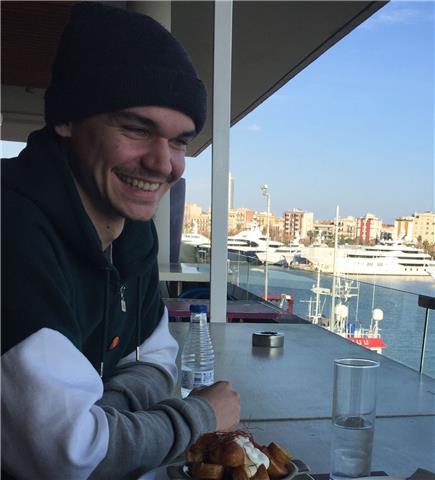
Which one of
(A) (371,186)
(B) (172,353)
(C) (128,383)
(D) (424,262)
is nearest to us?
(C) (128,383)

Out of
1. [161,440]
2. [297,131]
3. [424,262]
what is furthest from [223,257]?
[297,131]

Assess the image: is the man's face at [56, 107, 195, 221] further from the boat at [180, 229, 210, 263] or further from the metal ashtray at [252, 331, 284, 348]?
the boat at [180, 229, 210, 263]

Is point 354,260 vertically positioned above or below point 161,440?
below

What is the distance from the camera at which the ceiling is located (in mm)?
4434

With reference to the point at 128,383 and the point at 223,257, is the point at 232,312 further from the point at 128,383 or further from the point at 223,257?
the point at 128,383

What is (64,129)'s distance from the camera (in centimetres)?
86

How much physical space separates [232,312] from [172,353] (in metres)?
2.48

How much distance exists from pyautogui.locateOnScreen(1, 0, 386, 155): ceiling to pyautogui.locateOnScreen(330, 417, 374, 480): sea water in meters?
3.08

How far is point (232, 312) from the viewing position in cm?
361

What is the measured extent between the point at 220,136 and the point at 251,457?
229cm

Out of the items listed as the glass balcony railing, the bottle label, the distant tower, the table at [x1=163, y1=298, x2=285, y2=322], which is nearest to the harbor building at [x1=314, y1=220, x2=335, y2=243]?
the glass balcony railing

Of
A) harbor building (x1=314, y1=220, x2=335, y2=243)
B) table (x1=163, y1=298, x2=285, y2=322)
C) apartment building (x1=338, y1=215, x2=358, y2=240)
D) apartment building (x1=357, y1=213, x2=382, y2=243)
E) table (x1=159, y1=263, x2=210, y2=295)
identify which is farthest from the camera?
harbor building (x1=314, y1=220, x2=335, y2=243)

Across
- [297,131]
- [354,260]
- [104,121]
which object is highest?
[297,131]

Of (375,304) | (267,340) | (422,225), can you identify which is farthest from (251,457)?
(422,225)
